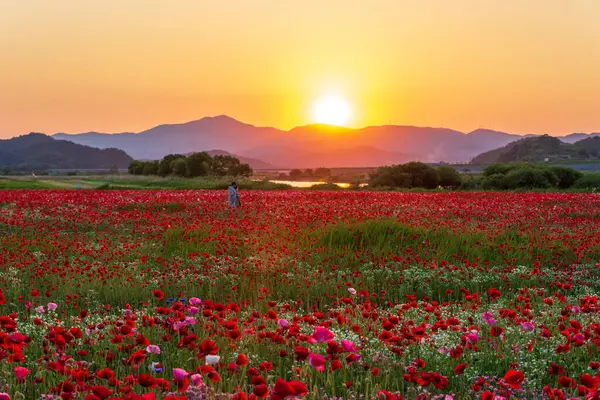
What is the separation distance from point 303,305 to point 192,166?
86554 mm

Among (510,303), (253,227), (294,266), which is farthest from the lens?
(253,227)

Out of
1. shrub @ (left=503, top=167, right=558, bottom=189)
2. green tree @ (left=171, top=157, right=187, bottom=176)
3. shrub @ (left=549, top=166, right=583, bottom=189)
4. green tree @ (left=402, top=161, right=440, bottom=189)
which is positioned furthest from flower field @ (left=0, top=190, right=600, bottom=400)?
green tree @ (left=171, top=157, right=187, bottom=176)

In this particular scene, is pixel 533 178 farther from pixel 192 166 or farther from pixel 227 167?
pixel 227 167

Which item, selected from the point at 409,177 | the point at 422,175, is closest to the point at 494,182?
the point at 409,177

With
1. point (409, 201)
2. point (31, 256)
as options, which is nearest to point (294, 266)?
point (31, 256)

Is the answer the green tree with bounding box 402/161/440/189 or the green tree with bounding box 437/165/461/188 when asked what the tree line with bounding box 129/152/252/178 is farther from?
the green tree with bounding box 437/165/461/188

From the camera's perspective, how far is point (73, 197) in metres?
28.6

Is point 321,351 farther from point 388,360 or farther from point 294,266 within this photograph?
point 294,266

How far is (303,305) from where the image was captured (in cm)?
951

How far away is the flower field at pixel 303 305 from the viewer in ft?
14.0

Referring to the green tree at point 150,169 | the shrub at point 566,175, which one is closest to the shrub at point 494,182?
the shrub at point 566,175

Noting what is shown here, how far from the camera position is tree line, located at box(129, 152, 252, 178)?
305 feet

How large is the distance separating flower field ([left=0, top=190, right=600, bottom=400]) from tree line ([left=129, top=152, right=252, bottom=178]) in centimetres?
6917

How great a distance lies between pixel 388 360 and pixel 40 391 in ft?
11.1
